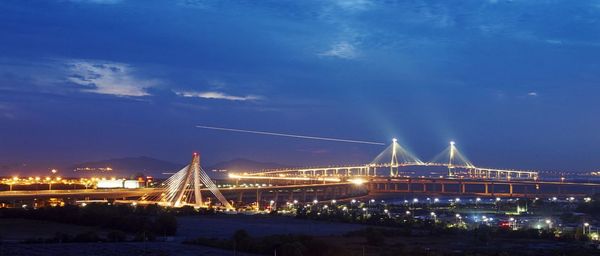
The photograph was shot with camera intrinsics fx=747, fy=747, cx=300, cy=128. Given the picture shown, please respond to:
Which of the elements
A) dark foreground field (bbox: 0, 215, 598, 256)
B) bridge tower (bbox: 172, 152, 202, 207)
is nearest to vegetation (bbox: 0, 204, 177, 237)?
dark foreground field (bbox: 0, 215, 598, 256)

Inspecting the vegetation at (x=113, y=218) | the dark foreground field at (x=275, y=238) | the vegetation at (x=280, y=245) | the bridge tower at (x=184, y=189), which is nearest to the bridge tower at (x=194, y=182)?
the bridge tower at (x=184, y=189)

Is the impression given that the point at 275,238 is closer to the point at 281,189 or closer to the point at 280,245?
the point at 280,245

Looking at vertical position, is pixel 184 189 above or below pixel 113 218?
above

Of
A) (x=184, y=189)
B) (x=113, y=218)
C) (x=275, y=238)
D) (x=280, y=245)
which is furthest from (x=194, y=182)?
(x=280, y=245)

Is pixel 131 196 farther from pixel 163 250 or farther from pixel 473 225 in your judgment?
pixel 163 250

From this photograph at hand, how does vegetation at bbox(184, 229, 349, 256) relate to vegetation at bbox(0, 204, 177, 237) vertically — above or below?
below

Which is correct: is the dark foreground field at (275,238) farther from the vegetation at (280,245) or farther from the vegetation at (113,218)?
the vegetation at (113,218)

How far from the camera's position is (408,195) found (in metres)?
87.2

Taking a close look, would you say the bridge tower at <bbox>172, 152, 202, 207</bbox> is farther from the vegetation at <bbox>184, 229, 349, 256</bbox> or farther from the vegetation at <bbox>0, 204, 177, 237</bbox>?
the vegetation at <bbox>184, 229, 349, 256</bbox>

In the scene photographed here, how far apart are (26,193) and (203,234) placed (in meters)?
24.7

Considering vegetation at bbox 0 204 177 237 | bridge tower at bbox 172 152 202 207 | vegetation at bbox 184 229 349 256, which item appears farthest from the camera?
bridge tower at bbox 172 152 202 207

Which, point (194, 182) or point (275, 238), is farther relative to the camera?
point (194, 182)

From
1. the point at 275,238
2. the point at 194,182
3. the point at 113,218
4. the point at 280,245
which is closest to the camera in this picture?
the point at 280,245

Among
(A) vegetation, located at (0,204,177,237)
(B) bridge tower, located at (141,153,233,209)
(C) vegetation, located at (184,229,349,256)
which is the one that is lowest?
(C) vegetation, located at (184,229,349,256)
